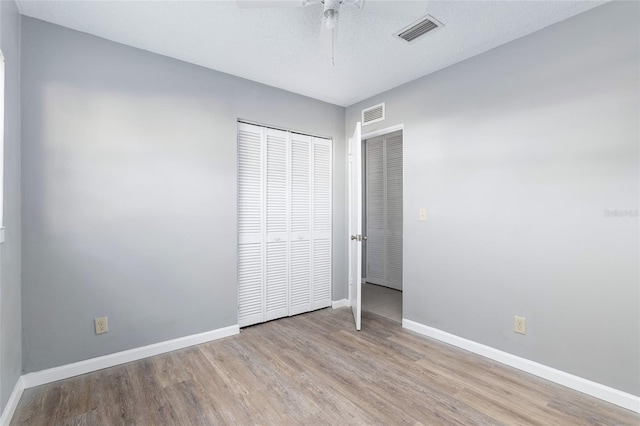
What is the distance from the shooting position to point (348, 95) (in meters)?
3.50

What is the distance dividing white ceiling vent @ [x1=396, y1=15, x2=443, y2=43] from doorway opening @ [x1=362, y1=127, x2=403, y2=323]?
229cm

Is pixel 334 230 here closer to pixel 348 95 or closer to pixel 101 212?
pixel 348 95

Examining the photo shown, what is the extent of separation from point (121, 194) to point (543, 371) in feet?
11.4

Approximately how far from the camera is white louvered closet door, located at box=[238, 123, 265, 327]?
312 cm

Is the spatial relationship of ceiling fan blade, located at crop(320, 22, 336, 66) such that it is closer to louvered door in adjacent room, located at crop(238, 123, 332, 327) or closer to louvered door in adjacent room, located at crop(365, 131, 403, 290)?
louvered door in adjacent room, located at crop(238, 123, 332, 327)

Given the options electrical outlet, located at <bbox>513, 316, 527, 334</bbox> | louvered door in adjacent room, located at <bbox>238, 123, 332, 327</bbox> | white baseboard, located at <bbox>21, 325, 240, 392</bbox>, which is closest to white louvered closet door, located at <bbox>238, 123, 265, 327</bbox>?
louvered door in adjacent room, located at <bbox>238, 123, 332, 327</bbox>

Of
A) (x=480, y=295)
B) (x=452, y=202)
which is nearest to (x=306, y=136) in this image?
(x=452, y=202)

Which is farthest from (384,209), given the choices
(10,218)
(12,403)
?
(12,403)

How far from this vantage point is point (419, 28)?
7.25ft

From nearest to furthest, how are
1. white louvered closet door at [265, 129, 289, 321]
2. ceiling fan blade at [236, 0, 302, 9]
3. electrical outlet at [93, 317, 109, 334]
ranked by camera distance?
ceiling fan blade at [236, 0, 302, 9]
electrical outlet at [93, 317, 109, 334]
white louvered closet door at [265, 129, 289, 321]

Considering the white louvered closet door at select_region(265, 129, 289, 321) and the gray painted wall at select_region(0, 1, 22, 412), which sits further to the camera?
the white louvered closet door at select_region(265, 129, 289, 321)

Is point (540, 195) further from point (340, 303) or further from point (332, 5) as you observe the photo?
point (340, 303)

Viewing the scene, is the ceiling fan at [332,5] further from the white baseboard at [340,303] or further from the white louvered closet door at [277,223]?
the white baseboard at [340,303]

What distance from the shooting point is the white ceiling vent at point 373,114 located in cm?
340
